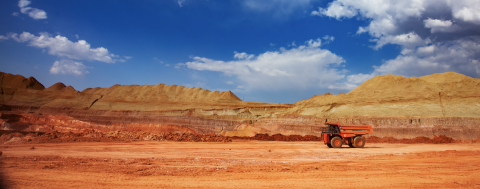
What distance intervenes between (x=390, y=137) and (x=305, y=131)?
8.89m

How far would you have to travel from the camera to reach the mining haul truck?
17.4 m

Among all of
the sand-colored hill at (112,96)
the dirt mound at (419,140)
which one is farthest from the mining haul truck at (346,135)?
the sand-colored hill at (112,96)

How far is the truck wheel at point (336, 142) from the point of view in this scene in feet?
57.0

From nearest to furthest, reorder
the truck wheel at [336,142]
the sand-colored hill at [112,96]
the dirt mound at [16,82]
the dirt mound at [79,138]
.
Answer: the truck wheel at [336,142] < the dirt mound at [79,138] < the sand-colored hill at [112,96] < the dirt mound at [16,82]

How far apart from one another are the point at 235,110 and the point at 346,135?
2183cm

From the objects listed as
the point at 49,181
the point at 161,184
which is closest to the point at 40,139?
the point at 49,181

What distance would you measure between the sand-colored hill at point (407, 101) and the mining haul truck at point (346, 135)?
462 inches

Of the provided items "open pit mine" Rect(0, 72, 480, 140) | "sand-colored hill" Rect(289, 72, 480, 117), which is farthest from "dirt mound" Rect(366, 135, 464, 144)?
"sand-colored hill" Rect(289, 72, 480, 117)

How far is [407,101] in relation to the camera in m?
27.2

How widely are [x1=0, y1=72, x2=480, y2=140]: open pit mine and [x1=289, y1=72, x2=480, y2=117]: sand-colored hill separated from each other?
3.2 inches

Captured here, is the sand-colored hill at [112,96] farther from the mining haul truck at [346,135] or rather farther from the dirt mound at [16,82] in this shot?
the mining haul truck at [346,135]

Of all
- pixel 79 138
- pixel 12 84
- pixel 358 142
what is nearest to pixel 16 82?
pixel 12 84

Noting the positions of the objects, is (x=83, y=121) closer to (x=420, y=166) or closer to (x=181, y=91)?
(x=181, y=91)

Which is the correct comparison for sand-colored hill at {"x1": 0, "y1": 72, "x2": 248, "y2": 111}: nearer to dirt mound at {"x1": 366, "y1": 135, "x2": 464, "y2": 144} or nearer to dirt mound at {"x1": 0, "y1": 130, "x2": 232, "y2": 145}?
dirt mound at {"x1": 0, "y1": 130, "x2": 232, "y2": 145}
